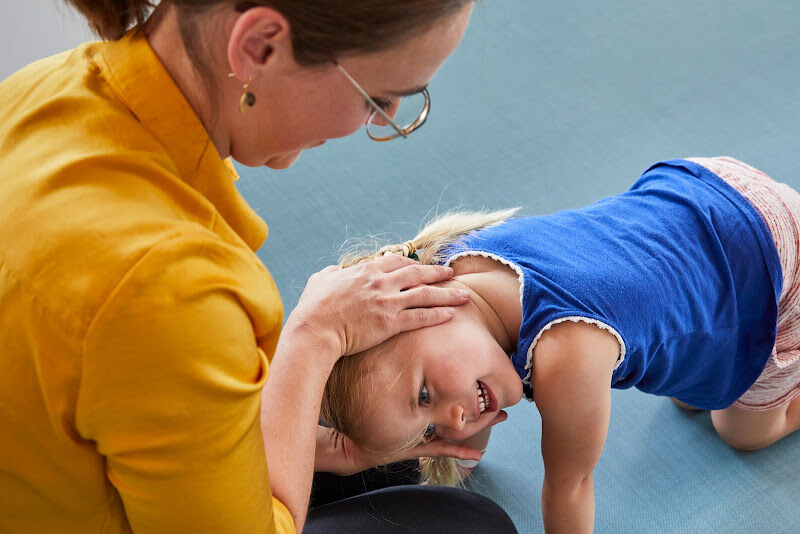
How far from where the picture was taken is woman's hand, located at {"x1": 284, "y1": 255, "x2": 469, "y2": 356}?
1.31 m

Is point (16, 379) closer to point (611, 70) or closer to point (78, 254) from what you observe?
point (78, 254)

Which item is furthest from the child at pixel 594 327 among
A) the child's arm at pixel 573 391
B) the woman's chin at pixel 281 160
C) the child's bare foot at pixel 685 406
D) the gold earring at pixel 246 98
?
the gold earring at pixel 246 98

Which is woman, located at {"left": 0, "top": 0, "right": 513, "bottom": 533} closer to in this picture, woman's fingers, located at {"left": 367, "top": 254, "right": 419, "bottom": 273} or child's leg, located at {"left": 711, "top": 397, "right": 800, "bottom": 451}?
woman's fingers, located at {"left": 367, "top": 254, "right": 419, "bottom": 273}

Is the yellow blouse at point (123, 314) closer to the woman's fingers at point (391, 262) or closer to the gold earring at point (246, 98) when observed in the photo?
the gold earring at point (246, 98)

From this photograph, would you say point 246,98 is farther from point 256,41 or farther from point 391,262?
point 391,262

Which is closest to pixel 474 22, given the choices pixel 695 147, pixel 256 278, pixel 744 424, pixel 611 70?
pixel 611 70

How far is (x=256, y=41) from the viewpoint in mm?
787

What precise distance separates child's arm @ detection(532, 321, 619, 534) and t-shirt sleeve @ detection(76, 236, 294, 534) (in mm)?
594

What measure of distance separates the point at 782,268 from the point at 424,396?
30.4 inches

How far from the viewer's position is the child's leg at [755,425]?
1694 millimetres

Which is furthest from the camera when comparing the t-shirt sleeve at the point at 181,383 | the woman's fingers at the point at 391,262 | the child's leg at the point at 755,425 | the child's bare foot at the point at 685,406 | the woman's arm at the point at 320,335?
the child's bare foot at the point at 685,406

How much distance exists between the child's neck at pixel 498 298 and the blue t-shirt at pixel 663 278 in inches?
1.2

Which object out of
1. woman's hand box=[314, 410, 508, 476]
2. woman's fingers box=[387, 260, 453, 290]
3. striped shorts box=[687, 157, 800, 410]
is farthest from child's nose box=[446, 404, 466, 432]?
striped shorts box=[687, 157, 800, 410]

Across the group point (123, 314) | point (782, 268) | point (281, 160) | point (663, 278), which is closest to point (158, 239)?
point (123, 314)
